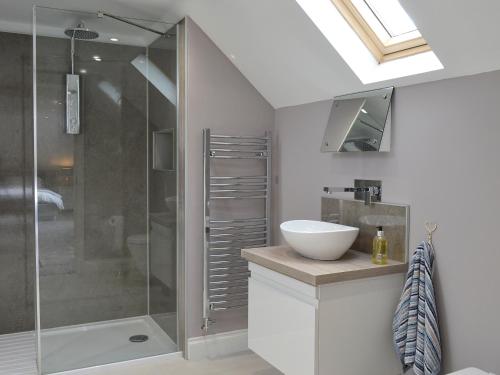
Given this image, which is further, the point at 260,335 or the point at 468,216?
the point at 260,335

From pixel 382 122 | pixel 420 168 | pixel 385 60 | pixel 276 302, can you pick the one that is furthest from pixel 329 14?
pixel 276 302

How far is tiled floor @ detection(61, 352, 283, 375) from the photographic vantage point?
129 inches

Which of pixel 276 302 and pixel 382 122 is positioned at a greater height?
pixel 382 122

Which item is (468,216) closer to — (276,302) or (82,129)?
(276,302)

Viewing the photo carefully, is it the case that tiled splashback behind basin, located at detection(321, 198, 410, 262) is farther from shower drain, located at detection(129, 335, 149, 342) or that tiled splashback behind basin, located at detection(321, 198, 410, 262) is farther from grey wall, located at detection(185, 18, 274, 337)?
shower drain, located at detection(129, 335, 149, 342)

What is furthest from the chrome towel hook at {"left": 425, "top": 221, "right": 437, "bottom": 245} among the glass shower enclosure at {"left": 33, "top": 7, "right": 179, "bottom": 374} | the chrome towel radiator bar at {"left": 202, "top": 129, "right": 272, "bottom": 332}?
the glass shower enclosure at {"left": 33, "top": 7, "right": 179, "bottom": 374}

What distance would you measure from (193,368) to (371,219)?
1.61 meters

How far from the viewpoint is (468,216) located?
226 cm

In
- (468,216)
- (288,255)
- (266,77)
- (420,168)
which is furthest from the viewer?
(266,77)

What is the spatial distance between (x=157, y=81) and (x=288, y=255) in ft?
5.56

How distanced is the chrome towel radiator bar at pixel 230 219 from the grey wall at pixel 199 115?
0.07m

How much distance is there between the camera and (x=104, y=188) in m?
3.66

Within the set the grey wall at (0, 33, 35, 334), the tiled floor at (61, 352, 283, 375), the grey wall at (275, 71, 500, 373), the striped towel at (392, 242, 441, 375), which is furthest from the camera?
the grey wall at (0, 33, 35, 334)

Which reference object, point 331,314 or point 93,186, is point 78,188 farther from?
point 331,314
